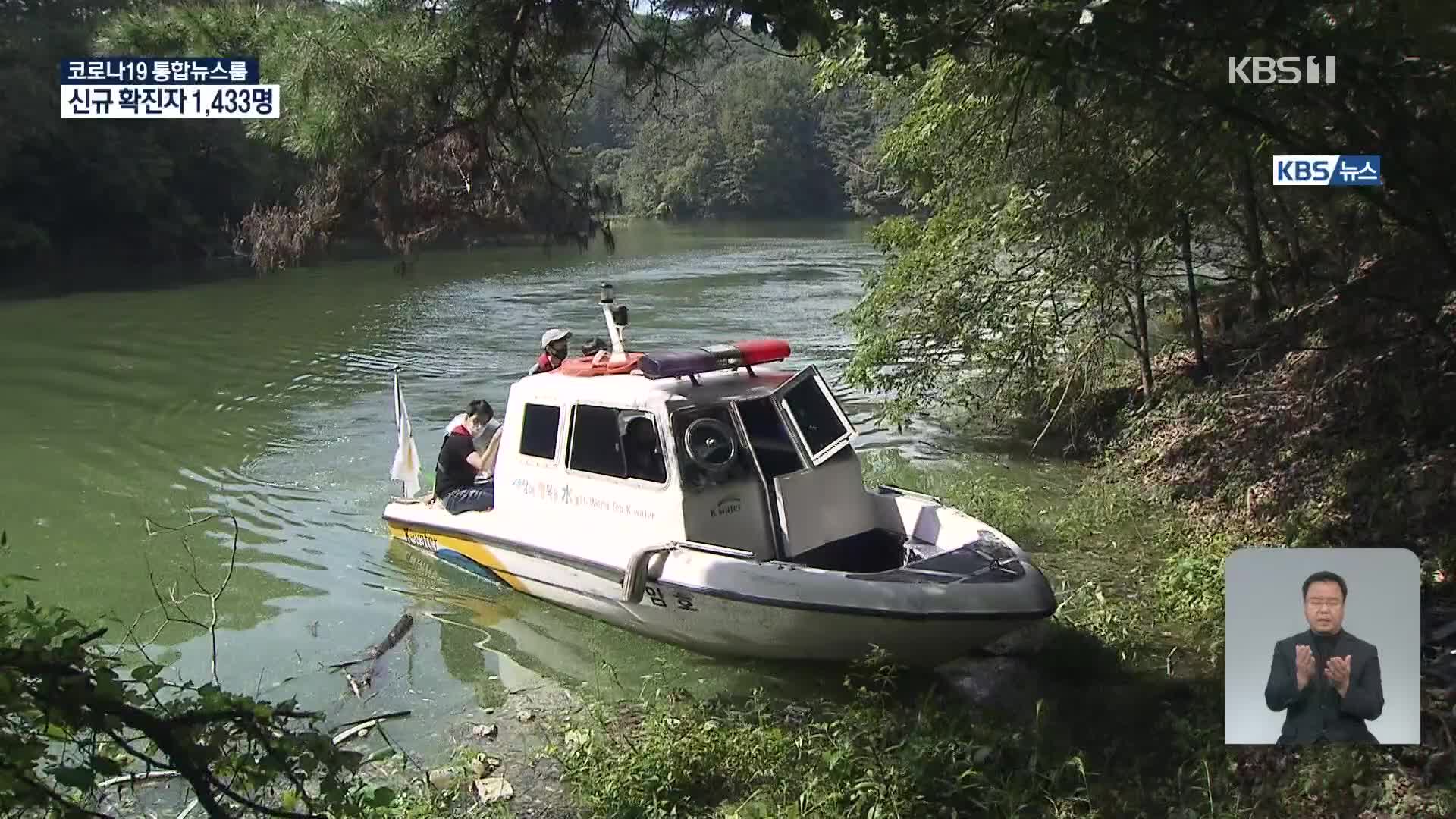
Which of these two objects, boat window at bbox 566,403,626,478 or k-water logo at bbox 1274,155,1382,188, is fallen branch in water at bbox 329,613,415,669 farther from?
k-water logo at bbox 1274,155,1382,188

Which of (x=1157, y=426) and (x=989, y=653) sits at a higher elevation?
(x=1157, y=426)

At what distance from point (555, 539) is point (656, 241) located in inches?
1784

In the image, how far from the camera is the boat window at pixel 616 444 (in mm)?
7246

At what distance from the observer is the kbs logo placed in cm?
541

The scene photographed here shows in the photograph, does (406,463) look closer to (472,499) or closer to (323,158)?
(472,499)

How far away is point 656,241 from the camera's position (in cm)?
5228

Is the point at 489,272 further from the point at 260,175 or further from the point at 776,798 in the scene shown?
the point at 776,798

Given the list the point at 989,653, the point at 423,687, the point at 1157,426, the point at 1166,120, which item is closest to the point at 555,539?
the point at 423,687

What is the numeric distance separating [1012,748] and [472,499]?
482 cm

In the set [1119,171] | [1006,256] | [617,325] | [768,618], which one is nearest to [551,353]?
[617,325]

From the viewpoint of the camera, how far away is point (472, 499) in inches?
352

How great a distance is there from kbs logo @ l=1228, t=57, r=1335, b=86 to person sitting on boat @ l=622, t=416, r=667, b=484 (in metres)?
3.72
